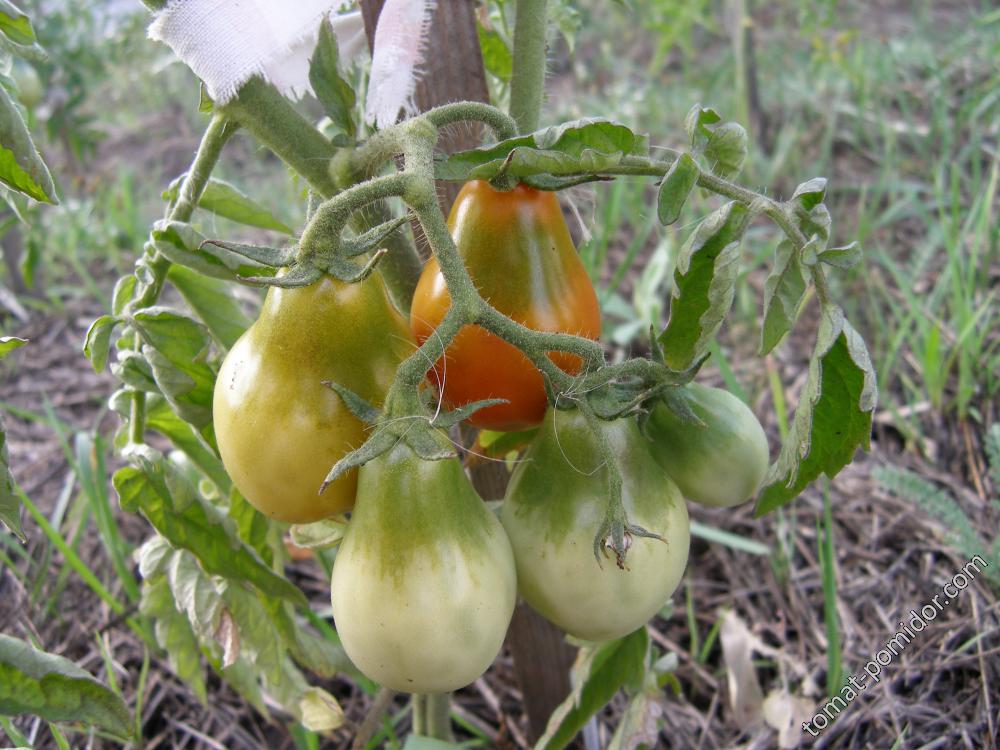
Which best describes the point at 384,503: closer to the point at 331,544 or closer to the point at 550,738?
the point at 331,544

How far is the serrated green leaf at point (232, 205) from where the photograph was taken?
→ 0.98m

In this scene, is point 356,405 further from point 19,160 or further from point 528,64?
point 528,64

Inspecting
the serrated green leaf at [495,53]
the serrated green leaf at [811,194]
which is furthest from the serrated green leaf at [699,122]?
the serrated green leaf at [495,53]

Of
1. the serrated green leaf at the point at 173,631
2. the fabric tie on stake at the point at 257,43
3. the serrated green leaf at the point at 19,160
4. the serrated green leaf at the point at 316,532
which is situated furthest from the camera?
the serrated green leaf at the point at 173,631

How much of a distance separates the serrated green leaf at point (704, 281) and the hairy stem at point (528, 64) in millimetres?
258

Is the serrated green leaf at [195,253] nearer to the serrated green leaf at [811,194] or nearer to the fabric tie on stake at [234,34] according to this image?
the fabric tie on stake at [234,34]

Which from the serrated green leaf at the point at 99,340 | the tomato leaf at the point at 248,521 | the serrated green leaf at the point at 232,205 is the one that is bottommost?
the tomato leaf at the point at 248,521

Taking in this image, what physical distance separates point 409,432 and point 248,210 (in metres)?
0.47

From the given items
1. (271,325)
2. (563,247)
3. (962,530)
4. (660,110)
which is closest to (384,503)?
(271,325)

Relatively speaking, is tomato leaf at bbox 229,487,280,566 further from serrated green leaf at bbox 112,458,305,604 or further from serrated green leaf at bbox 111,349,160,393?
serrated green leaf at bbox 111,349,160,393

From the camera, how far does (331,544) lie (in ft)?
2.99

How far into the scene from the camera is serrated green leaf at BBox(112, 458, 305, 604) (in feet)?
2.78

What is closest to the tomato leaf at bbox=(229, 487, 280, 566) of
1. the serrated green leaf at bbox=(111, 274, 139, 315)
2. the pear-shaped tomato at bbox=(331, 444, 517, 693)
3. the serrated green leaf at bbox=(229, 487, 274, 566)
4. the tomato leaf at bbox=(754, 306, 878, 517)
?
the serrated green leaf at bbox=(229, 487, 274, 566)

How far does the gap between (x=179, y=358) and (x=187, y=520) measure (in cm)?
17
